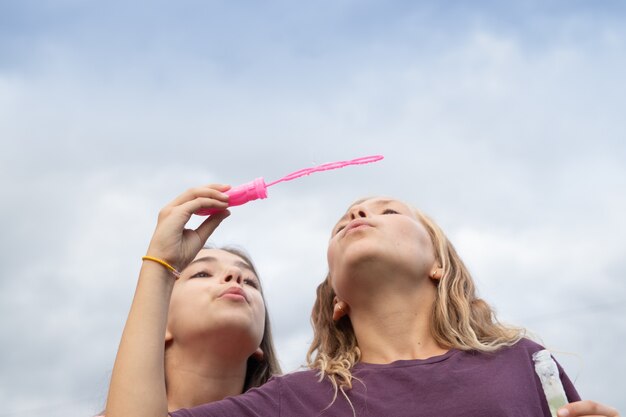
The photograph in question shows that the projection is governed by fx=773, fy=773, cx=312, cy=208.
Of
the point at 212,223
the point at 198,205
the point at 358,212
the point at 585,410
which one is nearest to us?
the point at 585,410

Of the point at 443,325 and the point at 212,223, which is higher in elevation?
the point at 212,223

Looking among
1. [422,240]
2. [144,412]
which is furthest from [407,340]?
[144,412]

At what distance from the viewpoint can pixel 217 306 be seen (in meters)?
3.59

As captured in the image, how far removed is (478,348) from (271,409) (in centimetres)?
85

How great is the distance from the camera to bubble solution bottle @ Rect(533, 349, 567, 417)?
2590 millimetres

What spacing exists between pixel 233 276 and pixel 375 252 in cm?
93

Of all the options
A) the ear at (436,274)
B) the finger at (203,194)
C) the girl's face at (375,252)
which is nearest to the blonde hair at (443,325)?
the ear at (436,274)

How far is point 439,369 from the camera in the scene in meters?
2.92

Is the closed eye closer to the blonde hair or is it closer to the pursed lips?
the pursed lips

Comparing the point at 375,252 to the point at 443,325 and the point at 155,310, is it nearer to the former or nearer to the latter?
the point at 443,325

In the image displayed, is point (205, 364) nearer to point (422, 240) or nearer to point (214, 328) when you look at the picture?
point (214, 328)

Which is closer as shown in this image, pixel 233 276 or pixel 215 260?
pixel 233 276

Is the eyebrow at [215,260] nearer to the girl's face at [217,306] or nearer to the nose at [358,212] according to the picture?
the girl's face at [217,306]

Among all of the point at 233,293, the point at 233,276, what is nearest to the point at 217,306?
Answer: the point at 233,293
